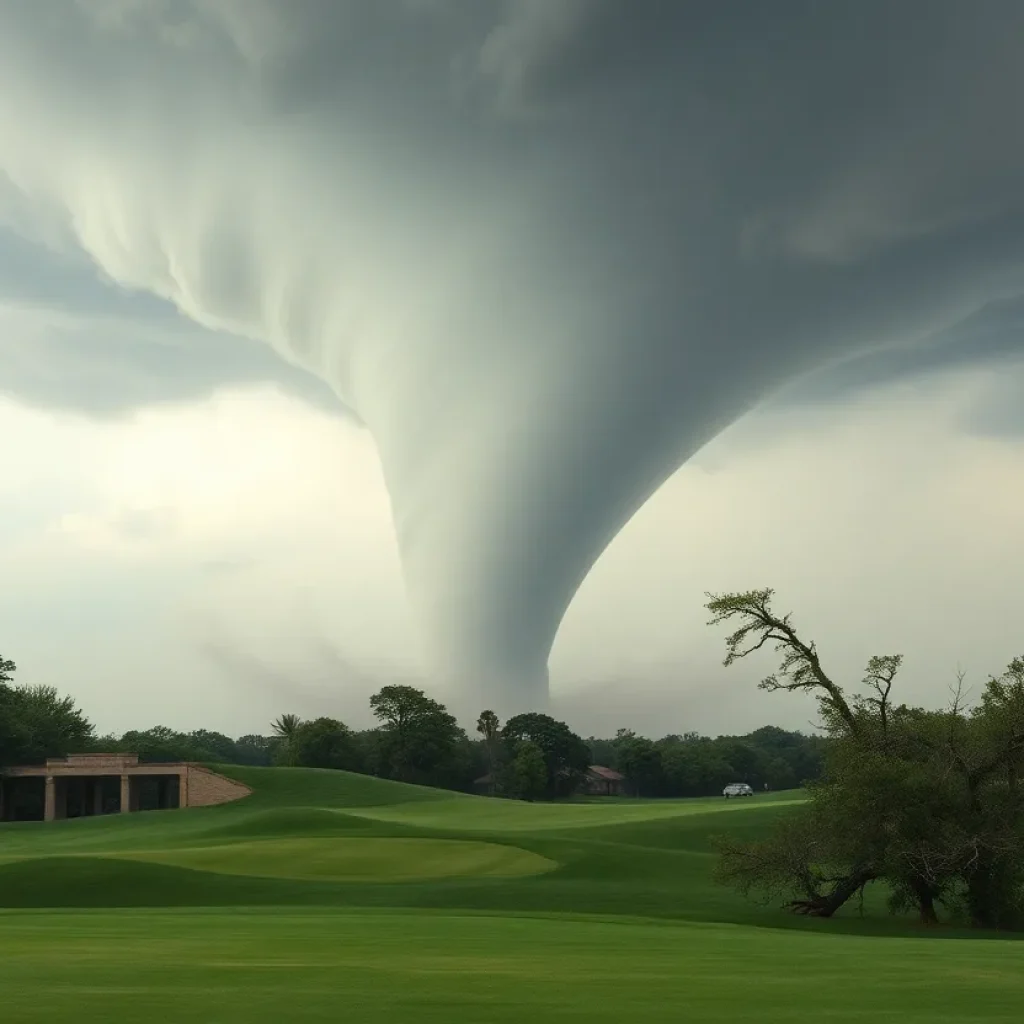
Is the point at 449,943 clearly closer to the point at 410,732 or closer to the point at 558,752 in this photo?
the point at 410,732

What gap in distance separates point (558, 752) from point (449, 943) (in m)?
155

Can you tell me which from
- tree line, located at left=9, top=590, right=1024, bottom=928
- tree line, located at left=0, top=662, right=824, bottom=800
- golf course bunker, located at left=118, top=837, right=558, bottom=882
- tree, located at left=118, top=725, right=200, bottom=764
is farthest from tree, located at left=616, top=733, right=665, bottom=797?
tree line, located at left=9, top=590, right=1024, bottom=928

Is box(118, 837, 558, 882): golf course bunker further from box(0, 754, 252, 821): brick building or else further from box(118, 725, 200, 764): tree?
box(118, 725, 200, 764): tree

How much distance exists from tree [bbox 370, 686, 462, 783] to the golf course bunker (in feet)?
299

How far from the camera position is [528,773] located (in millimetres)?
157500

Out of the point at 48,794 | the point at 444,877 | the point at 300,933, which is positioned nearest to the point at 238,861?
the point at 444,877

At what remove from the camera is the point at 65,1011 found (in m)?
13.0

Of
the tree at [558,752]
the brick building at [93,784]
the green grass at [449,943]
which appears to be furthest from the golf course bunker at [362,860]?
the tree at [558,752]

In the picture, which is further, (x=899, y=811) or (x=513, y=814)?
(x=513, y=814)

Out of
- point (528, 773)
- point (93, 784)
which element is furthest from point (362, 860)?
point (528, 773)

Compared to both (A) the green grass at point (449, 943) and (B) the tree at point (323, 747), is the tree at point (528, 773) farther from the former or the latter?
(A) the green grass at point (449, 943)

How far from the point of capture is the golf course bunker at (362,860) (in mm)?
48562

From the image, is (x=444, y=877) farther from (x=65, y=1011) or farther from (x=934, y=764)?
(x=65, y=1011)

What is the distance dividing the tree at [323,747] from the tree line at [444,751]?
123 mm
